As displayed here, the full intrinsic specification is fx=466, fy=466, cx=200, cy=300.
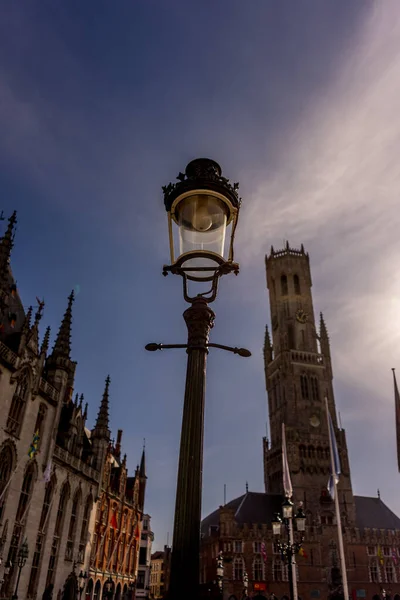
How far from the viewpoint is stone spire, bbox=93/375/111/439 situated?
46625mm

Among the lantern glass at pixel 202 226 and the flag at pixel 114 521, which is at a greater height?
the flag at pixel 114 521

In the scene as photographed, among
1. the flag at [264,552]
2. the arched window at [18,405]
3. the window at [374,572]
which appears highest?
the arched window at [18,405]

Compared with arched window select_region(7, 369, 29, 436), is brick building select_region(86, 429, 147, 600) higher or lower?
lower

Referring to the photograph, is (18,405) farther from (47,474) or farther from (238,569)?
(238,569)

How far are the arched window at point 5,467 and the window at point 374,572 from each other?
202ft

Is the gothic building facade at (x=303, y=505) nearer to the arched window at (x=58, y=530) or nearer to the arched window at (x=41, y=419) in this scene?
the arched window at (x=58, y=530)

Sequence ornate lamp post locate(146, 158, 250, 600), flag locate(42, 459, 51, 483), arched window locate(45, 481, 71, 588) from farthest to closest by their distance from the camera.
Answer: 1. arched window locate(45, 481, 71, 588)
2. flag locate(42, 459, 51, 483)
3. ornate lamp post locate(146, 158, 250, 600)

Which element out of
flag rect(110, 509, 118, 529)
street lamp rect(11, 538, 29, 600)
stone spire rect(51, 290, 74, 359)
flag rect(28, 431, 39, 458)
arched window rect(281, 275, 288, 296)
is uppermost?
arched window rect(281, 275, 288, 296)

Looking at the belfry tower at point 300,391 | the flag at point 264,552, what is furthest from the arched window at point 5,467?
the belfry tower at point 300,391

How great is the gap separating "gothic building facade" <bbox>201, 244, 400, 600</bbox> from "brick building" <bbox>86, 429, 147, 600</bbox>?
649 inches

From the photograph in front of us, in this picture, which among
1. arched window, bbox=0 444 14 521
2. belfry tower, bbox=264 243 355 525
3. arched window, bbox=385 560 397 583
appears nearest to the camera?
arched window, bbox=0 444 14 521

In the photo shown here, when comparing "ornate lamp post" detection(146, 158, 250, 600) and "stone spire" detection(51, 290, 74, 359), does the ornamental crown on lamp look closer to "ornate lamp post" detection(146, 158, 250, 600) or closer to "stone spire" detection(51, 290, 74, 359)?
"ornate lamp post" detection(146, 158, 250, 600)

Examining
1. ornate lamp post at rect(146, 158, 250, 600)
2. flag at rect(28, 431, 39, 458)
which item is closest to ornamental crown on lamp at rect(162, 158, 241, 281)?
ornate lamp post at rect(146, 158, 250, 600)

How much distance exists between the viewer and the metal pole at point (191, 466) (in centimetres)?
441
